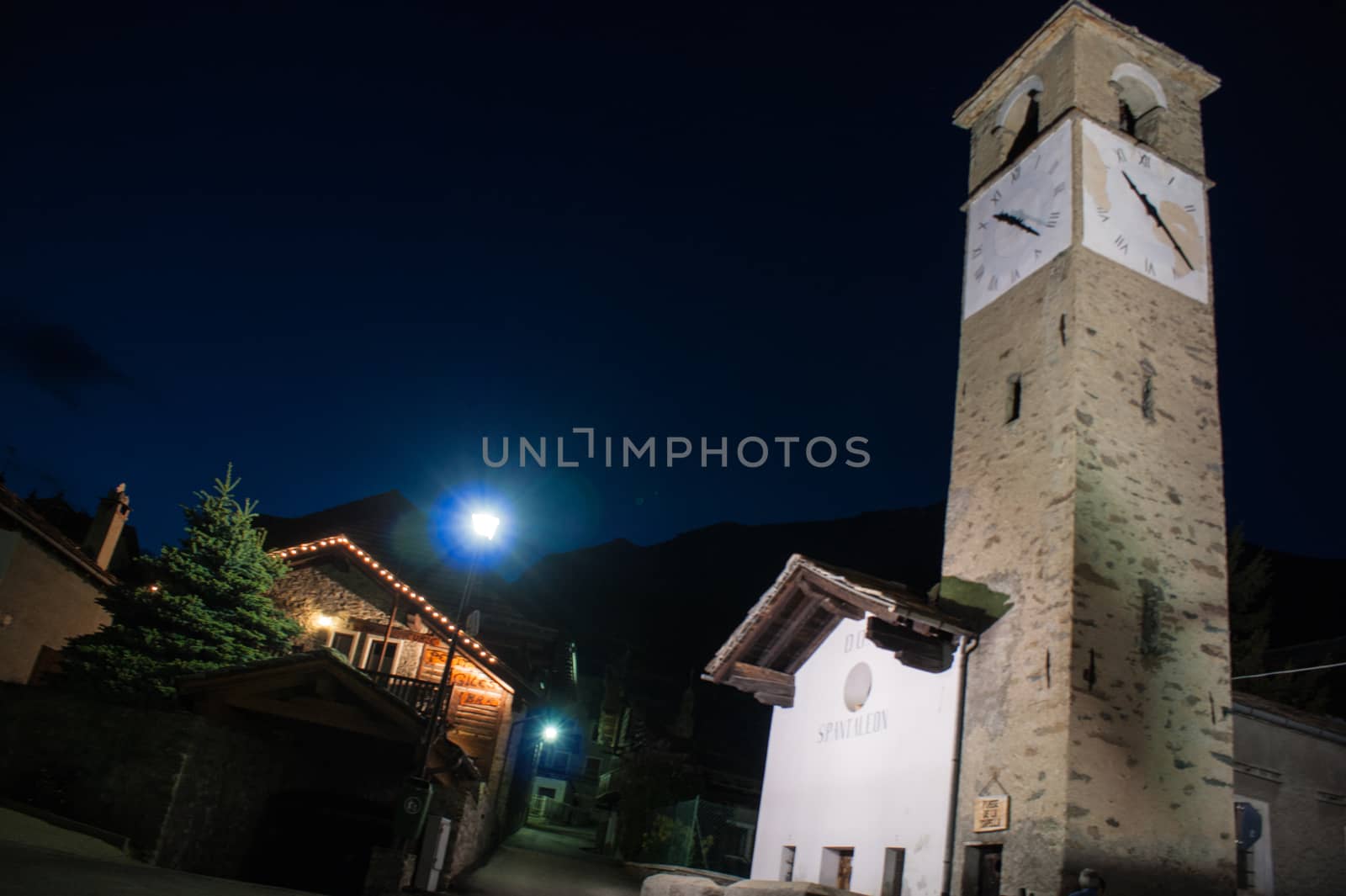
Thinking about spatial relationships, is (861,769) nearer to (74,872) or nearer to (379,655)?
(74,872)

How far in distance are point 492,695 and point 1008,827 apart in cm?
1388

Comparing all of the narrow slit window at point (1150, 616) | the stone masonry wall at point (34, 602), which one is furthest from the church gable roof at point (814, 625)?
the stone masonry wall at point (34, 602)

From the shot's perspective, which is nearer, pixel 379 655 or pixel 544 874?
pixel 544 874

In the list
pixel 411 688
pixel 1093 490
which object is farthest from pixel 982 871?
pixel 411 688

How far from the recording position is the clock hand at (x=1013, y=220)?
14996 millimetres

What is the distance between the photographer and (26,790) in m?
13.9

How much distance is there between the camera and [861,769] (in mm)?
13773

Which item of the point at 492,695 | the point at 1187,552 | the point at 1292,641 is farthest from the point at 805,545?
the point at 1187,552

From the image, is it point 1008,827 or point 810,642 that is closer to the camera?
point 1008,827

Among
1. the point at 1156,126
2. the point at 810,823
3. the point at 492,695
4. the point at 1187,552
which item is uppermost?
the point at 1156,126

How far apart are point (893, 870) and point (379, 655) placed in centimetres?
1421

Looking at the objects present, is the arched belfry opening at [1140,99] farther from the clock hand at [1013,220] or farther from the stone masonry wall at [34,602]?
the stone masonry wall at [34,602]

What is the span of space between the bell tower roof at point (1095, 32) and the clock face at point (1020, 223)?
2.36 m

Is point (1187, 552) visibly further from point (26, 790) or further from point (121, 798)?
point (26, 790)
